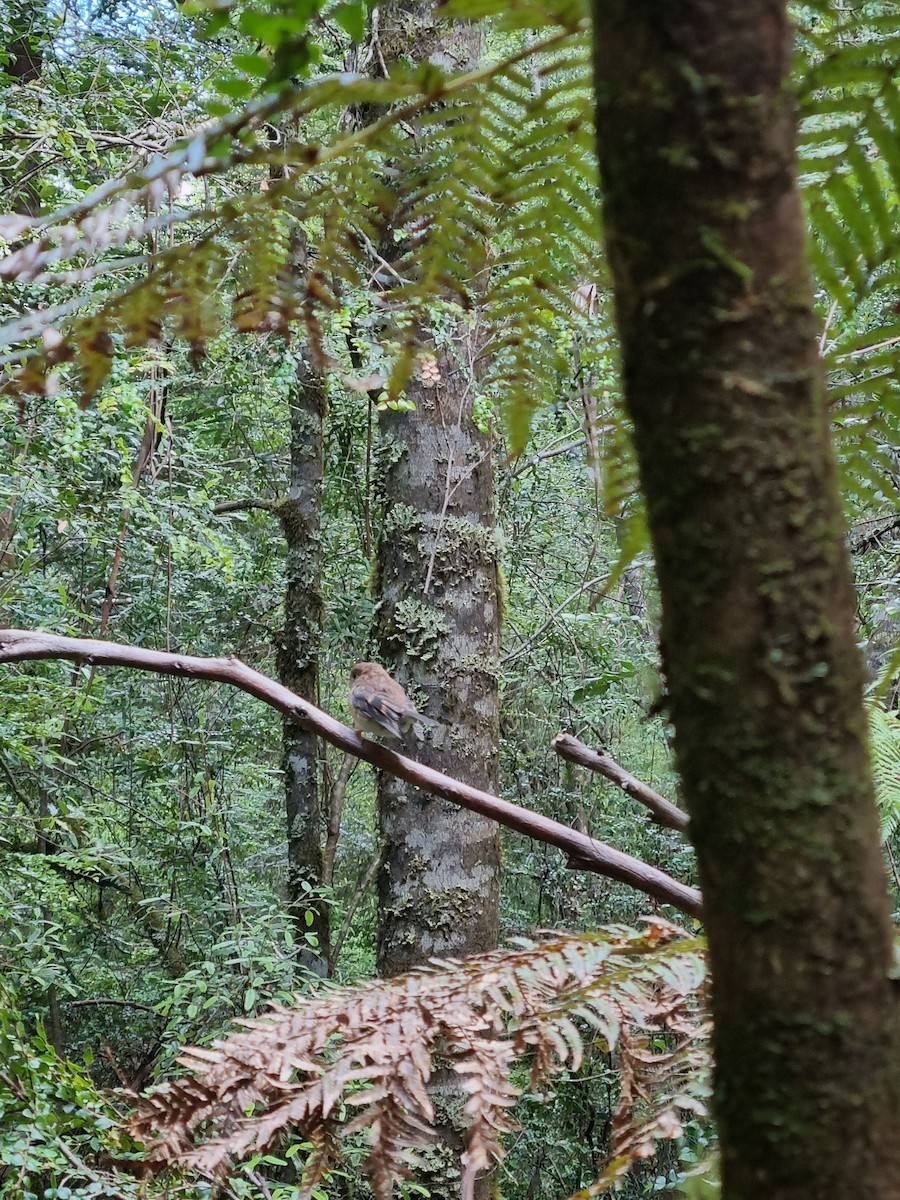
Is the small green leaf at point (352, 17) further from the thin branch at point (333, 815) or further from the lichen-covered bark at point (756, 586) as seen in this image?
the thin branch at point (333, 815)

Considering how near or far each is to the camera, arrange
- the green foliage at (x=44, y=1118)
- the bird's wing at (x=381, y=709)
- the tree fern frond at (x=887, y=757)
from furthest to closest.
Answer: the bird's wing at (x=381, y=709), the green foliage at (x=44, y=1118), the tree fern frond at (x=887, y=757)

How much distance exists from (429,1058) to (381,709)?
168 cm

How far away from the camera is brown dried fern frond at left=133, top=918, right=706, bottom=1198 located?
81 cm

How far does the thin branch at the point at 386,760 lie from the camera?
916 mm

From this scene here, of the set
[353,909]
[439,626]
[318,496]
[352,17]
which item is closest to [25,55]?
[318,496]

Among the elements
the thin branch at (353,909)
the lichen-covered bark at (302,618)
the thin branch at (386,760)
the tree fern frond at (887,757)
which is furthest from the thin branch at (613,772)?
the lichen-covered bark at (302,618)

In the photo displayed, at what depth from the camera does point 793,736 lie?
30 cm

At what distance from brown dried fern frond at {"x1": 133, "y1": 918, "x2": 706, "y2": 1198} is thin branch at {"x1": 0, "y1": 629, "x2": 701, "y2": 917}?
74mm

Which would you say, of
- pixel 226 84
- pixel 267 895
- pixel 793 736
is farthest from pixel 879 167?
pixel 267 895

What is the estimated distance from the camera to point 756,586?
301 mm

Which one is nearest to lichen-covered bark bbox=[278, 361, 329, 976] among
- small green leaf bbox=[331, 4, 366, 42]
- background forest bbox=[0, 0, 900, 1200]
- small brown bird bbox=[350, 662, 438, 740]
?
background forest bbox=[0, 0, 900, 1200]

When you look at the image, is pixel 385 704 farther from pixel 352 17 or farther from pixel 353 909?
pixel 353 909

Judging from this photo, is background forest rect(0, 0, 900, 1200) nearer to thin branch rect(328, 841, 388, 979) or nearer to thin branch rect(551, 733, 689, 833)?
thin branch rect(328, 841, 388, 979)

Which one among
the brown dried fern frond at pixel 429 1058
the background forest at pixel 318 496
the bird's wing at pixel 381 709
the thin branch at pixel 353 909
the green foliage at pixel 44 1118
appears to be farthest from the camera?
the thin branch at pixel 353 909
